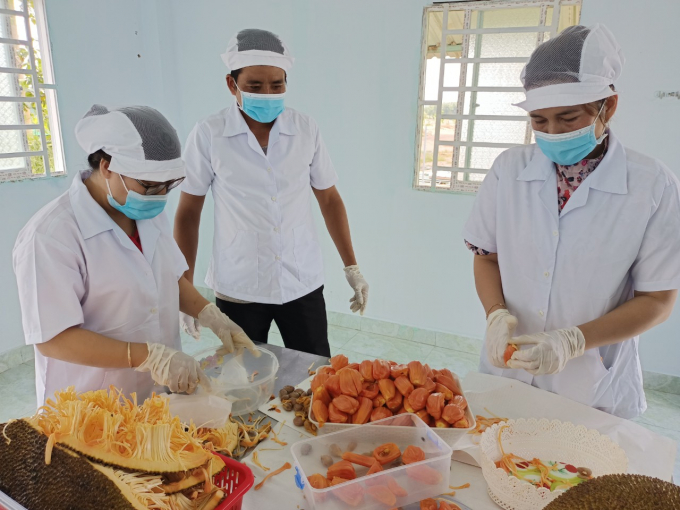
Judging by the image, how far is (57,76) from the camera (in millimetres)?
3326

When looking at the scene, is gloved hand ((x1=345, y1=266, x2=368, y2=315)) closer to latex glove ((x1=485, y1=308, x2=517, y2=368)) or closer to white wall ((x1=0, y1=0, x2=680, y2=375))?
latex glove ((x1=485, y1=308, x2=517, y2=368))

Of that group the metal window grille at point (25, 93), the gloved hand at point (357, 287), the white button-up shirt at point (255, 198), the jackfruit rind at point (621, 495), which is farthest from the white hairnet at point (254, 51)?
the metal window grille at point (25, 93)

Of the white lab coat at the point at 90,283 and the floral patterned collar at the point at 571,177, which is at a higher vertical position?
the floral patterned collar at the point at 571,177

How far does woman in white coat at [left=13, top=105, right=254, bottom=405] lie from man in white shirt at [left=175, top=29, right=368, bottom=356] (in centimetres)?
58

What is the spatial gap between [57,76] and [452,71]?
2706mm

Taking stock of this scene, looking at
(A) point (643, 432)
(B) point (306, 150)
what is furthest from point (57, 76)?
(A) point (643, 432)

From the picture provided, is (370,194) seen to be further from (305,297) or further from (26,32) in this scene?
(26,32)

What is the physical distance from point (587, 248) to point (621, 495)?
0.88m

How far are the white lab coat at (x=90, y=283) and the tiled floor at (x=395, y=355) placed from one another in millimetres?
1781

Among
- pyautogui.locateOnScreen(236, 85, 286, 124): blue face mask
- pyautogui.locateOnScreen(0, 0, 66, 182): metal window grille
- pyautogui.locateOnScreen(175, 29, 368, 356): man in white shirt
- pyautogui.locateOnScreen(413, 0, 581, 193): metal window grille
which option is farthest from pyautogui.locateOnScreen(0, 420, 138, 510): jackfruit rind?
pyautogui.locateOnScreen(413, 0, 581, 193): metal window grille

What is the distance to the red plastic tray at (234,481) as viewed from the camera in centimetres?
92

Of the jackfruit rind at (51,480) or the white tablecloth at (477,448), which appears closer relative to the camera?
the jackfruit rind at (51,480)

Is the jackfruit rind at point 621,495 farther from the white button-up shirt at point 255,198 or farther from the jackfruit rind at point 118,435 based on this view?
the white button-up shirt at point 255,198

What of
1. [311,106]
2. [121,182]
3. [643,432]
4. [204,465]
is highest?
[311,106]
